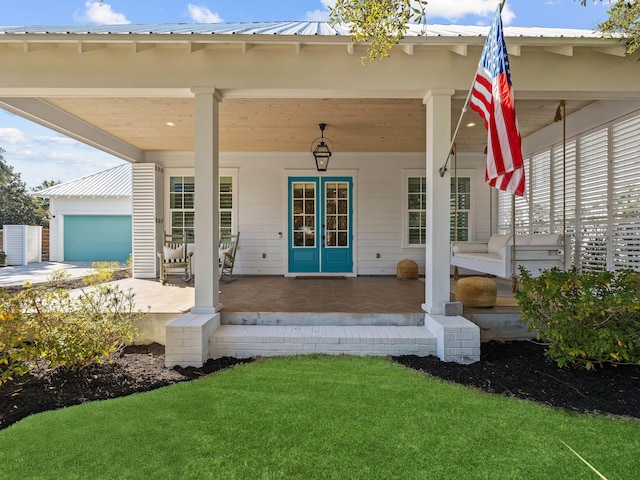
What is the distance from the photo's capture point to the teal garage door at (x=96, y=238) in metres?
12.8

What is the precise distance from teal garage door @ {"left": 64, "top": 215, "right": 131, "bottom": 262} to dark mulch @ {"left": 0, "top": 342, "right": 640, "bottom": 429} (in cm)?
1094

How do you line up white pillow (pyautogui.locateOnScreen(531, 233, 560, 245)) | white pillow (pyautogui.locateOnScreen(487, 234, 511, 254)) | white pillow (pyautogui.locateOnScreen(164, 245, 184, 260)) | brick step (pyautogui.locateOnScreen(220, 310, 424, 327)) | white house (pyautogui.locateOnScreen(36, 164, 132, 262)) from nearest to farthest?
brick step (pyautogui.locateOnScreen(220, 310, 424, 327)) → white pillow (pyautogui.locateOnScreen(531, 233, 560, 245)) → white pillow (pyautogui.locateOnScreen(487, 234, 511, 254)) → white pillow (pyautogui.locateOnScreen(164, 245, 184, 260)) → white house (pyautogui.locateOnScreen(36, 164, 132, 262))

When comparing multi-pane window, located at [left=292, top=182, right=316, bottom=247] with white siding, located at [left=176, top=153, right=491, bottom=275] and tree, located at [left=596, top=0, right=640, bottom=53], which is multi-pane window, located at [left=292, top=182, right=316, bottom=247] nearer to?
white siding, located at [left=176, top=153, right=491, bottom=275]

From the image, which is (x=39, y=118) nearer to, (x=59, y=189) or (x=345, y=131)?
(x=345, y=131)

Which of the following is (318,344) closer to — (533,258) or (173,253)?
(533,258)

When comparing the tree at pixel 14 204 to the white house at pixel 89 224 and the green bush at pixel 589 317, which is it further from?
the green bush at pixel 589 317

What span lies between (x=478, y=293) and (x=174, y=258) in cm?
528

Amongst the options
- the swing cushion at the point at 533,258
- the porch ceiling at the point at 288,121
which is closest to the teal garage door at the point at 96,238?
the porch ceiling at the point at 288,121

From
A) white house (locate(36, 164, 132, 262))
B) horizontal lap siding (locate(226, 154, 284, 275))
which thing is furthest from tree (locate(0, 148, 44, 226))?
horizontal lap siding (locate(226, 154, 284, 275))

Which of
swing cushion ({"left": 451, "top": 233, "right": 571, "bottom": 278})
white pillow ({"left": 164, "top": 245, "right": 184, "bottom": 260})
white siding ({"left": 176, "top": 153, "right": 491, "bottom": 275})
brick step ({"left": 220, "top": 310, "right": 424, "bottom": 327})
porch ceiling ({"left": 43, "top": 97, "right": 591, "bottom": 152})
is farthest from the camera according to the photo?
white siding ({"left": 176, "top": 153, "right": 491, "bottom": 275})

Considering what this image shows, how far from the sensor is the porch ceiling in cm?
464

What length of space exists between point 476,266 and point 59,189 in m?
14.1

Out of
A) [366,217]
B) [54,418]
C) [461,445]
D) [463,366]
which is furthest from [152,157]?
[461,445]

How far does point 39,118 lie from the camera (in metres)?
4.52
